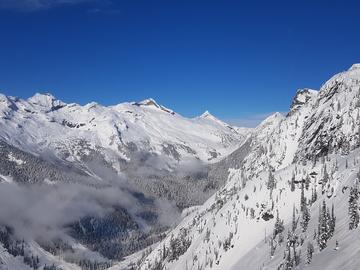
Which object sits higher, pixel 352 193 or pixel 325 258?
pixel 352 193

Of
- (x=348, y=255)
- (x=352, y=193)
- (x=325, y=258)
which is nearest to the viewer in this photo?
(x=348, y=255)

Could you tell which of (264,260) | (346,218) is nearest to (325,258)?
(346,218)

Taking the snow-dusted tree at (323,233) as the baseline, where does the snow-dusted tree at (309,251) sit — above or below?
below

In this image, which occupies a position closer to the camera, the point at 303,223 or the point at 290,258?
the point at 290,258

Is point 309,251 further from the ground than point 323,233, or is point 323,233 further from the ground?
point 323,233

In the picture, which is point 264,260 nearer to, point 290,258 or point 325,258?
point 290,258

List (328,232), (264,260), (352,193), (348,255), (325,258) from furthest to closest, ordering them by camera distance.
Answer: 1. (264,260)
2. (352,193)
3. (328,232)
4. (325,258)
5. (348,255)

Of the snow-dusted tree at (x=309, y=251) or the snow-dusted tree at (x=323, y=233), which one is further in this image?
the snow-dusted tree at (x=323, y=233)

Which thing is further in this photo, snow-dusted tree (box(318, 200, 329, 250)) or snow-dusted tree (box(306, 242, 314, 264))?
snow-dusted tree (box(318, 200, 329, 250))

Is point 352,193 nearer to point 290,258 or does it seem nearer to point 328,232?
point 328,232

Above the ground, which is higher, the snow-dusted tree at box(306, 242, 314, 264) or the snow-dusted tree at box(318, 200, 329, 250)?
the snow-dusted tree at box(318, 200, 329, 250)

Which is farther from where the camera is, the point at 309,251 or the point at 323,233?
the point at 323,233
